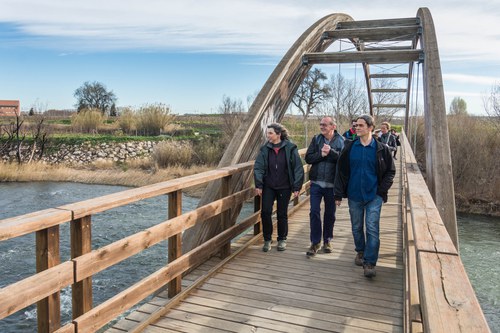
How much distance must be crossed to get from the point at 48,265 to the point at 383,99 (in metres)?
38.2

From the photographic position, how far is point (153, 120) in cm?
3484

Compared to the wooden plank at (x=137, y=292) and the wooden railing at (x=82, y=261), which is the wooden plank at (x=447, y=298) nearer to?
the wooden railing at (x=82, y=261)

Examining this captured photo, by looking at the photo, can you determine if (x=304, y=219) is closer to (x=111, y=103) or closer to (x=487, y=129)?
(x=487, y=129)

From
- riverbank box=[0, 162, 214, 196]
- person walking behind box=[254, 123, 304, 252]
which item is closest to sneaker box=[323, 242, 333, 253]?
person walking behind box=[254, 123, 304, 252]

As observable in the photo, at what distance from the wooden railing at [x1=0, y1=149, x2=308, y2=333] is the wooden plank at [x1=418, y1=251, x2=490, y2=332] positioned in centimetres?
178

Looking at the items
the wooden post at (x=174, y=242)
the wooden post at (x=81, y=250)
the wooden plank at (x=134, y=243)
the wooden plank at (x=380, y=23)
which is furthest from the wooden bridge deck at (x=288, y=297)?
the wooden plank at (x=380, y=23)

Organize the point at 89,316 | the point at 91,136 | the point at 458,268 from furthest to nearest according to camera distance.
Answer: the point at 91,136 < the point at 89,316 < the point at 458,268

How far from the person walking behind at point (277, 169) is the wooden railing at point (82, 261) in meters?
1.07

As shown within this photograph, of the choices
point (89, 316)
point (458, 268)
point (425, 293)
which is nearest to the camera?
point (425, 293)

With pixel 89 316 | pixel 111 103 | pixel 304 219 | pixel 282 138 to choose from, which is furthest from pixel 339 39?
pixel 111 103

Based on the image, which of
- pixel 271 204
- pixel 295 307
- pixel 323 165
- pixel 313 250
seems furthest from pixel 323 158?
pixel 295 307

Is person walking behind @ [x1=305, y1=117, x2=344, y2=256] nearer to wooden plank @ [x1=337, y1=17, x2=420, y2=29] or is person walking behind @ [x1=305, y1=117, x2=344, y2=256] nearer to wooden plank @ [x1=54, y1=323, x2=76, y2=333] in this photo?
wooden plank @ [x1=54, y1=323, x2=76, y2=333]

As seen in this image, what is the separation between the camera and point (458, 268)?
1.86 m

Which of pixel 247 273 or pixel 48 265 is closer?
pixel 48 265
